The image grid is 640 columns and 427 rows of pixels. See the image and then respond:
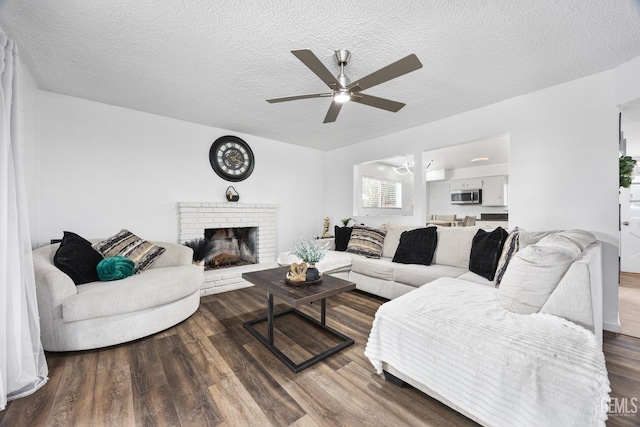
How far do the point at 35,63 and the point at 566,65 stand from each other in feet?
15.6

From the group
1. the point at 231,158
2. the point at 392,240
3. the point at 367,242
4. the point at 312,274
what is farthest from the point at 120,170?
the point at 392,240

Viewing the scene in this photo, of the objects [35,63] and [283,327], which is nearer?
[35,63]

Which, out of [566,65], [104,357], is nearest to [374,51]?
[566,65]

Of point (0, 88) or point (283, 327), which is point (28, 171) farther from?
point (283, 327)

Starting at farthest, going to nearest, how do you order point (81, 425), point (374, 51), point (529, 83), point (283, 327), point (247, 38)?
1. point (529, 83)
2. point (283, 327)
3. point (374, 51)
4. point (247, 38)
5. point (81, 425)

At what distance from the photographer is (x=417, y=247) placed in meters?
3.34

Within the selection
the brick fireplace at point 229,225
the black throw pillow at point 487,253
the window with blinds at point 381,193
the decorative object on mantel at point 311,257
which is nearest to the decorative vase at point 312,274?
the decorative object on mantel at point 311,257

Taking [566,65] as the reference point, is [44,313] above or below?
below

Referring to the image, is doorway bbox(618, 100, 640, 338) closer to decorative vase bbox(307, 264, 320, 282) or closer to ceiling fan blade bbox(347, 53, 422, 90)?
ceiling fan blade bbox(347, 53, 422, 90)

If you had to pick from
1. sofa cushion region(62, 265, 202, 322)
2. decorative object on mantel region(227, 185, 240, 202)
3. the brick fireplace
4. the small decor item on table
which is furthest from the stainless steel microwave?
sofa cushion region(62, 265, 202, 322)

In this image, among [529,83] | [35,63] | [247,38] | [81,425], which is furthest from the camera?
[529,83]

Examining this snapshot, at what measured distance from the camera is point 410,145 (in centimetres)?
413

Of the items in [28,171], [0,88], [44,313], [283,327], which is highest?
[0,88]

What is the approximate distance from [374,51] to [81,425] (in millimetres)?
3061
